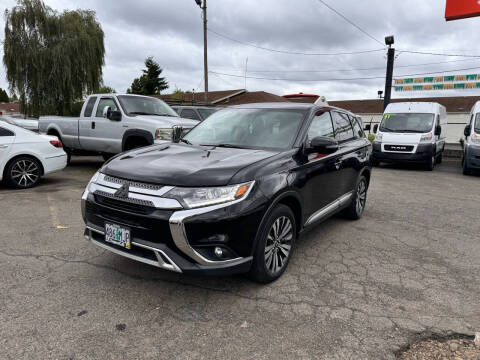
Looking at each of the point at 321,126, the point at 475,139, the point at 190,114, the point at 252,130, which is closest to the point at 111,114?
the point at 190,114

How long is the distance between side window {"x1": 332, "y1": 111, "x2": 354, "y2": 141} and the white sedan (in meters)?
5.83

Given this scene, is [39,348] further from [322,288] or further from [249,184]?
[322,288]

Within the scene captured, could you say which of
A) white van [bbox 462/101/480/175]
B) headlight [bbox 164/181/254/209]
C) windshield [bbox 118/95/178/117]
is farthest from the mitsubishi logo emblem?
white van [bbox 462/101/480/175]

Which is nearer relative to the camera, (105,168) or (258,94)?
(105,168)

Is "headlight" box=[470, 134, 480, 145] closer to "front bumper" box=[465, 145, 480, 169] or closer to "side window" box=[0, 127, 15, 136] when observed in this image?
"front bumper" box=[465, 145, 480, 169]

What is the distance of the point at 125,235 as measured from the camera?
9.55 ft

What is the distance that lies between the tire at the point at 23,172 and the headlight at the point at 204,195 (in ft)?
18.9

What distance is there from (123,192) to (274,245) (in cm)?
142

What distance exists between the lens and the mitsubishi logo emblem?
9.59ft

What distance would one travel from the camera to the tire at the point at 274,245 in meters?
3.04

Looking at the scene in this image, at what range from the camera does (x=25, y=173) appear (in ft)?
23.6

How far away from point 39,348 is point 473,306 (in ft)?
11.1

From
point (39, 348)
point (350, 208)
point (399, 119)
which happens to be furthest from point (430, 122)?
point (39, 348)

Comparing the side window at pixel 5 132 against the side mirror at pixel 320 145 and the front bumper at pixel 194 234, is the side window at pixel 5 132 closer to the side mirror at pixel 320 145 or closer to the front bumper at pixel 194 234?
the front bumper at pixel 194 234
